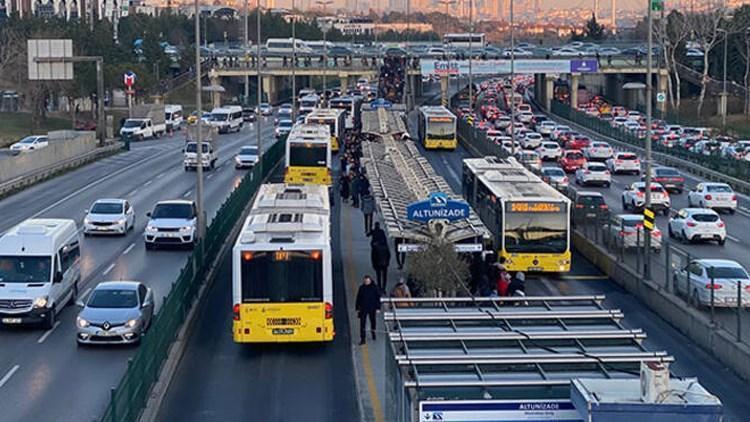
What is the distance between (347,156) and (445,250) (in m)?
29.4

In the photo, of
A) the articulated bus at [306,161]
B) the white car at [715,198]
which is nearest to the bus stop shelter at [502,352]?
the white car at [715,198]

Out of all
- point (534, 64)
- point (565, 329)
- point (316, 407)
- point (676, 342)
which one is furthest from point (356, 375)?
point (534, 64)

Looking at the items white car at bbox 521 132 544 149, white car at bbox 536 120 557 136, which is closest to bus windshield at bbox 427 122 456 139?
white car at bbox 521 132 544 149

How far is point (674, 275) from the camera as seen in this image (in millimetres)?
28984

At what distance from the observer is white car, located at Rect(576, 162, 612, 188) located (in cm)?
5866

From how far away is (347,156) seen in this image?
55.5m

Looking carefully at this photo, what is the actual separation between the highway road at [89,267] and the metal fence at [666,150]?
24.5 m

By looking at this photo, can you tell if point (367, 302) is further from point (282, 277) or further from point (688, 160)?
point (688, 160)

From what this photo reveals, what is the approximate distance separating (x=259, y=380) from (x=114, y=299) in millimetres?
4514

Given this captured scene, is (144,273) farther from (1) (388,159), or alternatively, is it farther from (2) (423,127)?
(2) (423,127)

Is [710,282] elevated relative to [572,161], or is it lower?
elevated

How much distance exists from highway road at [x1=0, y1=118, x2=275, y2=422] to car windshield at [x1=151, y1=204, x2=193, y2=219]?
3.98ft

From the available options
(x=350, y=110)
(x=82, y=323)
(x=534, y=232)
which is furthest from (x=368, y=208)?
(x=350, y=110)

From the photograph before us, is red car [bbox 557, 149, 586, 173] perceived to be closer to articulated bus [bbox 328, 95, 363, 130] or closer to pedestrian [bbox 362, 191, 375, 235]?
articulated bus [bbox 328, 95, 363, 130]
